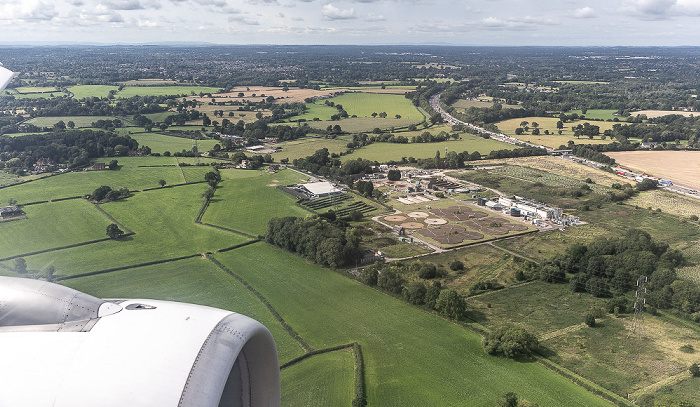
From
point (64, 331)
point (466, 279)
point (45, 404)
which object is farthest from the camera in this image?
point (466, 279)

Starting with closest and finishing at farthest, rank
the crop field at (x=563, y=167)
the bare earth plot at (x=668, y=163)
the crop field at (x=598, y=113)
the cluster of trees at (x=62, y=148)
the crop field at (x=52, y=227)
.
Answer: the crop field at (x=52, y=227) → the cluster of trees at (x=62, y=148) → the bare earth plot at (x=668, y=163) → the crop field at (x=563, y=167) → the crop field at (x=598, y=113)

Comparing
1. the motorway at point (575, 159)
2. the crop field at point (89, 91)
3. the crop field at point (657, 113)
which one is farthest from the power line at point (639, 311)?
the crop field at point (89, 91)

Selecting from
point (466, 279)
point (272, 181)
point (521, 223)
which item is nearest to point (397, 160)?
point (272, 181)

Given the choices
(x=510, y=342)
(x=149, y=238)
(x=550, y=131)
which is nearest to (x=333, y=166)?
(x=149, y=238)

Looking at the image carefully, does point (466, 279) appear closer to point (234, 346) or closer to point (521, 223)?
point (521, 223)

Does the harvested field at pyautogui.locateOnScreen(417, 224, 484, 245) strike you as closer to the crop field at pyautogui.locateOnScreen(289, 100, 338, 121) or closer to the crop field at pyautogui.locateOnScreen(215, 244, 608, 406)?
the crop field at pyautogui.locateOnScreen(215, 244, 608, 406)

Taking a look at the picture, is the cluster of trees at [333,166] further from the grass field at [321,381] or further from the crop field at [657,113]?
the crop field at [657,113]

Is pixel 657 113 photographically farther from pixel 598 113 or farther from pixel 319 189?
pixel 319 189
